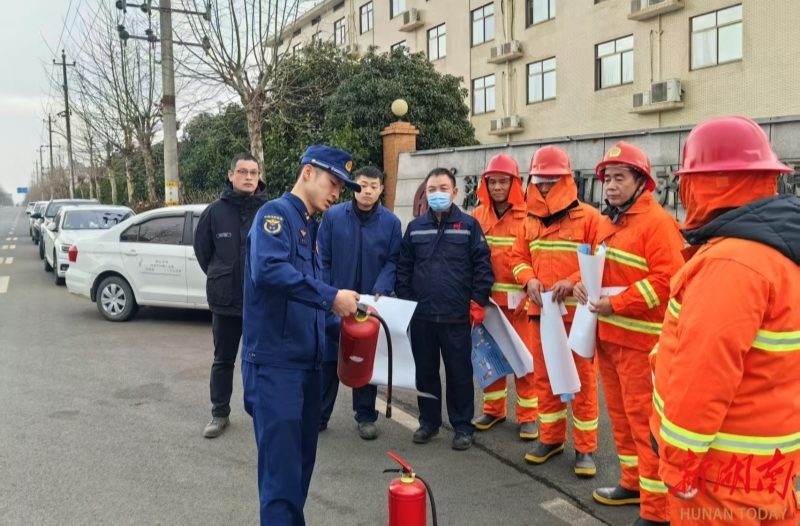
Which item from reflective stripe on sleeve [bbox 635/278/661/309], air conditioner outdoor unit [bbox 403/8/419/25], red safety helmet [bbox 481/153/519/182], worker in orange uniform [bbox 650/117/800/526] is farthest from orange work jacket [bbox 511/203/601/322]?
air conditioner outdoor unit [bbox 403/8/419/25]

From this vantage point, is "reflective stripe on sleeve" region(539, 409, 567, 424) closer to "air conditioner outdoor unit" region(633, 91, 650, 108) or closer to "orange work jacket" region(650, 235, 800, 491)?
"orange work jacket" region(650, 235, 800, 491)

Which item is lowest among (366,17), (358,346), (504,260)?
(358,346)

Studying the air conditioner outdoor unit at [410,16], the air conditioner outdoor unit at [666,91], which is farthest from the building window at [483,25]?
the air conditioner outdoor unit at [666,91]

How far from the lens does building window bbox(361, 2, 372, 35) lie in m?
33.2

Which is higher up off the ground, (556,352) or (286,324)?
(286,324)

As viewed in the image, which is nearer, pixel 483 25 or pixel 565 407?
pixel 565 407

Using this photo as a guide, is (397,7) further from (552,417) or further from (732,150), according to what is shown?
(732,150)

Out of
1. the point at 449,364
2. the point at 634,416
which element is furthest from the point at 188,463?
the point at 634,416

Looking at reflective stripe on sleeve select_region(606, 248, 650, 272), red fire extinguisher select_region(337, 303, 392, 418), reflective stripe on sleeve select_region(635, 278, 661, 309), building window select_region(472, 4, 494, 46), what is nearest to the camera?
red fire extinguisher select_region(337, 303, 392, 418)

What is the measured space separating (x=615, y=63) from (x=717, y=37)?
346 cm

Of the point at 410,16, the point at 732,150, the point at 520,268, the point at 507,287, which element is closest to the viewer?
the point at 732,150

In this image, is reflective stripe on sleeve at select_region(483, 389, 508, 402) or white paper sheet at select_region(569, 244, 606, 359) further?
reflective stripe on sleeve at select_region(483, 389, 508, 402)

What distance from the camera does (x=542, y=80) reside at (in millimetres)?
23719

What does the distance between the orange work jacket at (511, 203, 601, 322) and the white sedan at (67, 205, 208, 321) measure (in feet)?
19.0
